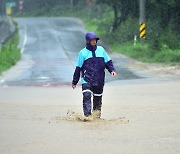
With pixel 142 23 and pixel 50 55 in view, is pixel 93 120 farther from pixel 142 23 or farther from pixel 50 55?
pixel 142 23

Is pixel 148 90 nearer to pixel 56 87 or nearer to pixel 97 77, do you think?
pixel 56 87

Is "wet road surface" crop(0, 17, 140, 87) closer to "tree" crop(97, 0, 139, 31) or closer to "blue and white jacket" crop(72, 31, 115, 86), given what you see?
"tree" crop(97, 0, 139, 31)

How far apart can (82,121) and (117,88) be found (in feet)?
26.1

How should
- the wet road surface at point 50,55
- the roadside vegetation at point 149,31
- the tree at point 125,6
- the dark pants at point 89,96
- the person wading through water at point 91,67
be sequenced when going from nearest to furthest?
the person wading through water at point 91,67 < the dark pants at point 89,96 < the wet road surface at point 50,55 < the roadside vegetation at point 149,31 < the tree at point 125,6

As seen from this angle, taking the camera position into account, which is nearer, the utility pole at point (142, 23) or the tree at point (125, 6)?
the utility pole at point (142, 23)

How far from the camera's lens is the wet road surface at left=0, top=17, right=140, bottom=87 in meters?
23.5

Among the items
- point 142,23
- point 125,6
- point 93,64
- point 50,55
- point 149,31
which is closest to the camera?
point 93,64

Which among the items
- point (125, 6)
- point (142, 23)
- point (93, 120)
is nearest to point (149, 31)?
point (142, 23)

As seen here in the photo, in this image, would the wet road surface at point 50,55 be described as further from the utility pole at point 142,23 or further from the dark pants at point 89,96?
the dark pants at point 89,96

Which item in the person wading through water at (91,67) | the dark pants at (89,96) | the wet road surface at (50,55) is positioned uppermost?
the person wading through water at (91,67)

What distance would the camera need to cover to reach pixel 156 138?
9047mm

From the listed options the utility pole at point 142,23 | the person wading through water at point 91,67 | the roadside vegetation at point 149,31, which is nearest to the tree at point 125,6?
the roadside vegetation at point 149,31

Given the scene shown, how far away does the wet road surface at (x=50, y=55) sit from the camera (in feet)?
76.9

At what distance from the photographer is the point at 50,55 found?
128 feet
